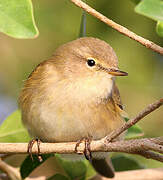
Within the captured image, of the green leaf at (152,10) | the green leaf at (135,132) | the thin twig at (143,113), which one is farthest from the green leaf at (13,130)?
the green leaf at (152,10)

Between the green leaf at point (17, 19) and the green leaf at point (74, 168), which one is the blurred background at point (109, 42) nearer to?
the green leaf at point (74, 168)

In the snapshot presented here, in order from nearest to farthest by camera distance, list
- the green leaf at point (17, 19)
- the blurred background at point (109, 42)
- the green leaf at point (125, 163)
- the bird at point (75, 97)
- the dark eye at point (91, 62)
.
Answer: the green leaf at point (17, 19) < the bird at point (75, 97) < the dark eye at point (91, 62) < the green leaf at point (125, 163) < the blurred background at point (109, 42)

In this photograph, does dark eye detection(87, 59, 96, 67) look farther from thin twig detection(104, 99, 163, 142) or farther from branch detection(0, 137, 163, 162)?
thin twig detection(104, 99, 163, 142)

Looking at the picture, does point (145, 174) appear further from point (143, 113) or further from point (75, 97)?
point (143, 113)

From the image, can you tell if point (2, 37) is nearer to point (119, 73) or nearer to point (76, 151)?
point (119, 73)

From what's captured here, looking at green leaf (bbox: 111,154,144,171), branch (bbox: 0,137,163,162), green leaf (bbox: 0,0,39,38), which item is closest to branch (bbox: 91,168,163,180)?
green leaf (bbox: 111,154,144,171)

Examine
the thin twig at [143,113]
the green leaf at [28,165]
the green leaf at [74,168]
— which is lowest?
the green leaf at [74,168]

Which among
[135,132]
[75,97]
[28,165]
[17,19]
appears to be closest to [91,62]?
[75,97]

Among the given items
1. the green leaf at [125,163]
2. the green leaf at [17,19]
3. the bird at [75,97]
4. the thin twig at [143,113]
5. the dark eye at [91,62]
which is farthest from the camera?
the green leaf at [125,163]
